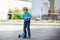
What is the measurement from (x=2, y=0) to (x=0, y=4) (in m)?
0.55

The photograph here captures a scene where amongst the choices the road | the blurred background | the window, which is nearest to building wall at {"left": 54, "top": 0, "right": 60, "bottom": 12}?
the blurred background

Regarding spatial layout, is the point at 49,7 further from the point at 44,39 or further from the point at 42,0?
the point at 44,39

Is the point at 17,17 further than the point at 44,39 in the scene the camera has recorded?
Yes

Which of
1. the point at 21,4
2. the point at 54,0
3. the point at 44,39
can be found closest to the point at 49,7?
the point at 54,0

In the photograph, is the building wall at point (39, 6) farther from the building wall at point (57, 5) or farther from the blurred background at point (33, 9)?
the building wall at point (57, 5)

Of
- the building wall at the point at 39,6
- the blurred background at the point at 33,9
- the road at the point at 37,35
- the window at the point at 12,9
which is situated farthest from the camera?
the building wall at the point at 39,6

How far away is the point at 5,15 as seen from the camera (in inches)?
955

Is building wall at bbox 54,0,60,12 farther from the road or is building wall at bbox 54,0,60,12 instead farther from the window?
the road

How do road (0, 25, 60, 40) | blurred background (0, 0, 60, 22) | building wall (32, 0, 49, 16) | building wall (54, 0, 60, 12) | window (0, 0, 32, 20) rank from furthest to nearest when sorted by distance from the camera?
building wall (54, 0, 60, 12) < building wall (32, 0, 49, 16) < blurred background (0, 0, 60, 22) < window (0, 0, 32, 20) < road (0, 25, 60, 40)

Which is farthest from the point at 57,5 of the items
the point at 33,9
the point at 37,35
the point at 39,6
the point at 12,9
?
the point at 37,35

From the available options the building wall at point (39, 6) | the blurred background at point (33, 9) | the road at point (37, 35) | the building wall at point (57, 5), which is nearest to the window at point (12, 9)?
the blurred background at point (33, 9)

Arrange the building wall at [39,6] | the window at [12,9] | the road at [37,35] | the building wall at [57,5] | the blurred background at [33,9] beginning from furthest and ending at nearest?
1. the building wall at [57,5]
2. the building wall at [39,6]
3. the blurred background at [33,9]
4. the window at [12,9]
5. the road at [37,35]

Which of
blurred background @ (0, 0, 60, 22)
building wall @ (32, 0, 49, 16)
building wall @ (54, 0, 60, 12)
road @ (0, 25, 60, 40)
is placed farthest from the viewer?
building wall @ (54, 0, 60, 12)

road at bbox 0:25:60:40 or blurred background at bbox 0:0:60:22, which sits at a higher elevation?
blurred background at bbox 0:0:60:22
